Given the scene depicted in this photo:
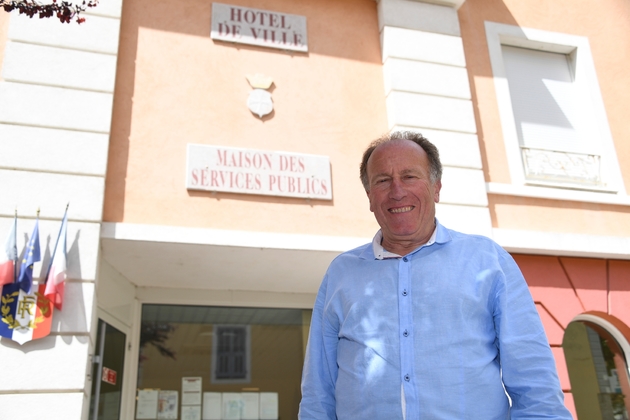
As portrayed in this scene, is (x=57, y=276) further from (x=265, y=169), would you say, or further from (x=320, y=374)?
(x=320, y=374)

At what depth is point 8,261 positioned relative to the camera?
507 cm

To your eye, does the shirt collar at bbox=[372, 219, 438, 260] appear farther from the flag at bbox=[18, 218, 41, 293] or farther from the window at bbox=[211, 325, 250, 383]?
the window at bbox=[211, 325, 250, 383]

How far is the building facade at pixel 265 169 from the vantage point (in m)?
5.79

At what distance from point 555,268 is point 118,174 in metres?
5.18

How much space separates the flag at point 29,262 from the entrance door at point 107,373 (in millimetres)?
1220

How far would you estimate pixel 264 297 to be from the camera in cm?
783

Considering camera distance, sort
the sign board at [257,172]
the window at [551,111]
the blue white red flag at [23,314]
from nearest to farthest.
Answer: the blue white red flag at [23,314]
the sign board at [257,172]
the window at [551,111]

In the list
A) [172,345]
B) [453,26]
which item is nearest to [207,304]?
[172,345]

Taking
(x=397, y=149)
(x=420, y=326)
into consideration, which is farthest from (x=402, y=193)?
(x=420, y=326)

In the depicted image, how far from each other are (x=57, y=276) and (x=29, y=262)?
265 millimetres

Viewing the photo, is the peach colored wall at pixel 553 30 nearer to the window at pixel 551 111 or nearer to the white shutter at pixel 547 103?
the window at pixel 551 111

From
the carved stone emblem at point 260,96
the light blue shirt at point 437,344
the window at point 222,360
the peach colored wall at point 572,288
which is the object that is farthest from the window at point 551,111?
the light blue shirt at point 437,344

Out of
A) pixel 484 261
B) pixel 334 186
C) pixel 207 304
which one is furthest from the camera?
pixel 207 304

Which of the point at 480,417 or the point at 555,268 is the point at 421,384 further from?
the point at 555,268
